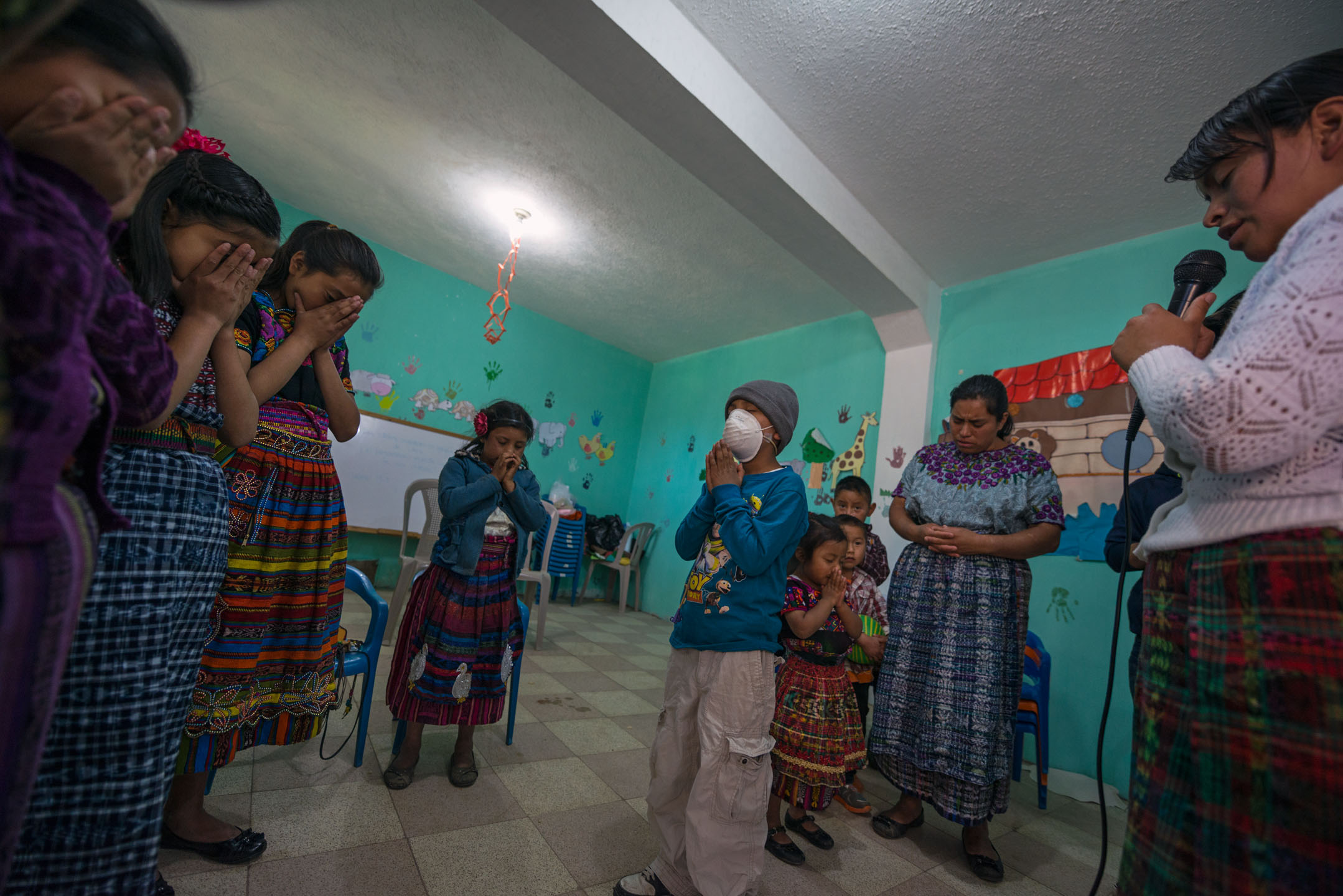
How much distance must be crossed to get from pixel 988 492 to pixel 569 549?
14.3 feet

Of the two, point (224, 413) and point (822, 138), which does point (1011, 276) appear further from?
point (224, 413)

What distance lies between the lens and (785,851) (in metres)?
1.70

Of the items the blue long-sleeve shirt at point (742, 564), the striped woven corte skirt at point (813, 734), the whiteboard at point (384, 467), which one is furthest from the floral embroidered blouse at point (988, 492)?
the whiteboard at point (384, 467)

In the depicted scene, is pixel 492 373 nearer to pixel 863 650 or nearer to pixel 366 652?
pixel 366 652

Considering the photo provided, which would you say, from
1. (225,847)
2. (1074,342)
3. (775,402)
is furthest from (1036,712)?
(225,847)

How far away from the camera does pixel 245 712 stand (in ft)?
4.36

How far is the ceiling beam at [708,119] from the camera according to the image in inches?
86.0

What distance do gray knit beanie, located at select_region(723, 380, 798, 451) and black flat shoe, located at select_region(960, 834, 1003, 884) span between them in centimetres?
145

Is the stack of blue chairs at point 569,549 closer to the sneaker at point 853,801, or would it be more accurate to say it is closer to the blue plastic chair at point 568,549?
the blue plastic chair at point 568,549

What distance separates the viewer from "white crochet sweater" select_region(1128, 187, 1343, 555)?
0.65m

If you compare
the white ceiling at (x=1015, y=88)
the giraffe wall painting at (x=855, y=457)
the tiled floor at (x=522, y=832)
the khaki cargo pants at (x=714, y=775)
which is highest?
the white ceiling at (x=1015, y=88)

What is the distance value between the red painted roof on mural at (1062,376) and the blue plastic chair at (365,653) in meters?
3.59

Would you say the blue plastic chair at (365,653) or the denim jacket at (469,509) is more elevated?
the denim jacket at (469,509)

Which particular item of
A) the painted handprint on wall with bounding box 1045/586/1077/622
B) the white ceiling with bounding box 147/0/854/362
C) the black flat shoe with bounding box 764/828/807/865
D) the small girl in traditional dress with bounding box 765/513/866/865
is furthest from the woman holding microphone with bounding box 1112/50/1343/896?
the white ceiling with bounding box 147/0/854/362
